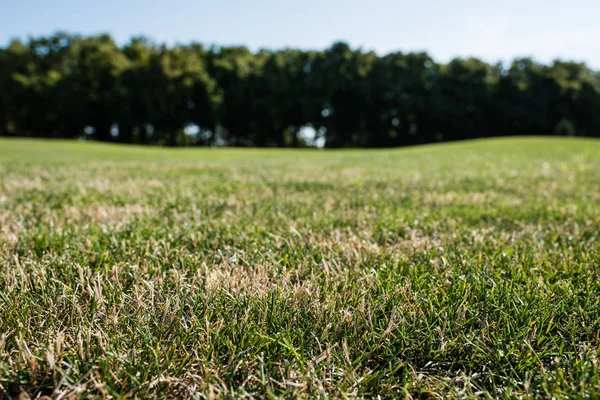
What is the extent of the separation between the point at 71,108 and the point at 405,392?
2474 inches

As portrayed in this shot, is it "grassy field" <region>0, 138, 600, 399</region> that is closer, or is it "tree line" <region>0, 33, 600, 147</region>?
"grassy field" <region>0, 138, 600, 399</region>

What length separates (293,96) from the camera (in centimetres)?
6128

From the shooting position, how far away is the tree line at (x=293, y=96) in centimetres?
5622

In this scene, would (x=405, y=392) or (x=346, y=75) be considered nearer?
(x=405, y=392)

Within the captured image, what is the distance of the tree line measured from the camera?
56219 millimetres

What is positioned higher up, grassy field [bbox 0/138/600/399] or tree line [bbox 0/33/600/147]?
tree line [bbox 0/33/600/147]

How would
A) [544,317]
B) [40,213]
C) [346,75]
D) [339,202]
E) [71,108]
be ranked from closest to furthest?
1. [544,317]
2. [40,213]
3. [339,202]
4. [71,108]
5. [346,75]

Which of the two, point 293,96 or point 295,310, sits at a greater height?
Result: point 293,96

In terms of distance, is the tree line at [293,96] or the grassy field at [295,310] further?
the tree line at [293,96]

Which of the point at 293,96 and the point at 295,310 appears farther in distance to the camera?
the point at 293,96

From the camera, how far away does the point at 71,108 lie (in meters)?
54.6

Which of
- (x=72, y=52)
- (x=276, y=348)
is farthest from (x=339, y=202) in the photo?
(x=72, y=52)

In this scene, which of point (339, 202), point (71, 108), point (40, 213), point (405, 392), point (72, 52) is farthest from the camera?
point (72, 52)

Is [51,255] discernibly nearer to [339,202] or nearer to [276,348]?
[276,348]
